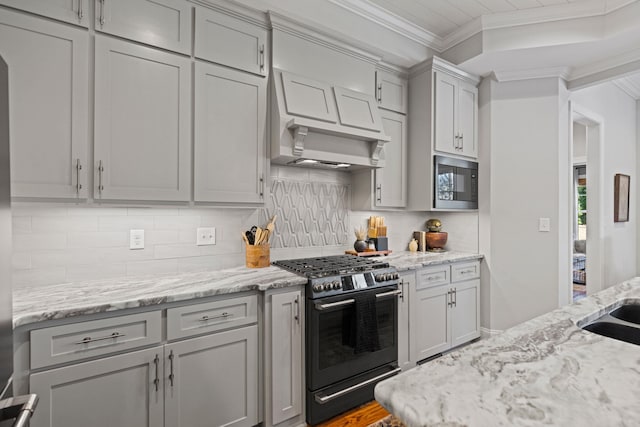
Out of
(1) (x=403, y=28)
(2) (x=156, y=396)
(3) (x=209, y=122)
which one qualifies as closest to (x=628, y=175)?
(1) (x=403, y=28)

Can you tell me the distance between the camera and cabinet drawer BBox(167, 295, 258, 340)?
1695 mm

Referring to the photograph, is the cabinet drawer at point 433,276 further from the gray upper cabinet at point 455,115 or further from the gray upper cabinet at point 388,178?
the gray upper cabinet at point 455,115

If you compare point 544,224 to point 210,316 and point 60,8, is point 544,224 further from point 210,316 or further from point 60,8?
point 60,8

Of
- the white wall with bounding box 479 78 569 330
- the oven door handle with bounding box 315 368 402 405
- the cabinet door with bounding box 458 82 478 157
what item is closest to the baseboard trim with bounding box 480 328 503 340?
the white wall with bounding box 479 78 569 330

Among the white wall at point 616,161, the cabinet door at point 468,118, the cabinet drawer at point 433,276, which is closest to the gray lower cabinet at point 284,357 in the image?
the cabinet drawer at point 433,276

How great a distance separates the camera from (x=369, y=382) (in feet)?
7.49

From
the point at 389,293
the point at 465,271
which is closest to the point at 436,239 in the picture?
the point at 465,271

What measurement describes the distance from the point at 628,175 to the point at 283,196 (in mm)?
4646

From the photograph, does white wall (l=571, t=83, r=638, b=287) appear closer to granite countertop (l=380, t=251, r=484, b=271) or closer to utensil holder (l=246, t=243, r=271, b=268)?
granite countertop (l=380, t=251, r=484, b=271)

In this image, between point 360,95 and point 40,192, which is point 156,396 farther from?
point 360,95

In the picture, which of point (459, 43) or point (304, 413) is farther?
point (459, 43)

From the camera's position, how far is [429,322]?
281cm

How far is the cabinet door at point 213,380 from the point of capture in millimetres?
1694

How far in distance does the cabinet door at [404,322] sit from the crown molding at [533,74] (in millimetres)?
2168
